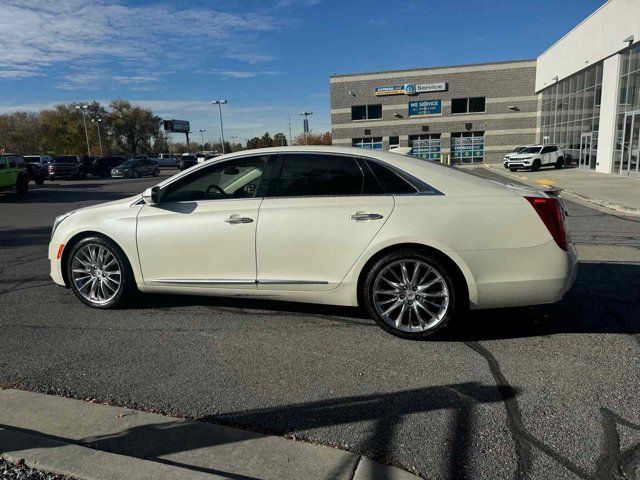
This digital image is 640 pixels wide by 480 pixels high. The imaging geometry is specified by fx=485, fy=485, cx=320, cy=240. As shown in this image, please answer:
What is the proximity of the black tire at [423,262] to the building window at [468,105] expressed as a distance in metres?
41.4

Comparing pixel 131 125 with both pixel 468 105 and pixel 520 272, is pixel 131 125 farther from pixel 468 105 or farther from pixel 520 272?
pixel 520 272

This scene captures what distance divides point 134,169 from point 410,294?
133 feet

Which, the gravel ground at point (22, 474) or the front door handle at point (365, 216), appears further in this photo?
the front door handle at point (365, 216)

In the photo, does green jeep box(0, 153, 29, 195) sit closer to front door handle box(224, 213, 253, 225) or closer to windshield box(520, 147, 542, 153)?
front door handle box(224, 213, 253, 225)

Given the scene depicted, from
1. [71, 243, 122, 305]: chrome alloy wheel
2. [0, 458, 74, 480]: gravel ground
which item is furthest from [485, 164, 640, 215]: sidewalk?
[0, 458, 74, 480]: gravel ground

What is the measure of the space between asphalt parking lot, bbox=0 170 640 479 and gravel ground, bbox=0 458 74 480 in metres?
0.72

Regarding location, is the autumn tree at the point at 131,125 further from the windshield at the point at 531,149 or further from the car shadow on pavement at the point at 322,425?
the car shadow on pavement at the point at 322,425

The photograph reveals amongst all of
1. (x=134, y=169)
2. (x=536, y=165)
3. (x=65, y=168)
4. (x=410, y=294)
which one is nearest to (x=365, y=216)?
(x=410, y=294)

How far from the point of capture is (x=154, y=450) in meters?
2.57

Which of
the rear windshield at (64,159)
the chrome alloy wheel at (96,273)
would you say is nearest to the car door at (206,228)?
the chrome alloy wheel at (96,273)

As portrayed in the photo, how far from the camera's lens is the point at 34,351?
157 inches

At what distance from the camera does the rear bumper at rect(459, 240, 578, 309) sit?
151 inches

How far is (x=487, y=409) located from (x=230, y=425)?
155 cm

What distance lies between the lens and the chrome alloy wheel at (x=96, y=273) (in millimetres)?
4891
